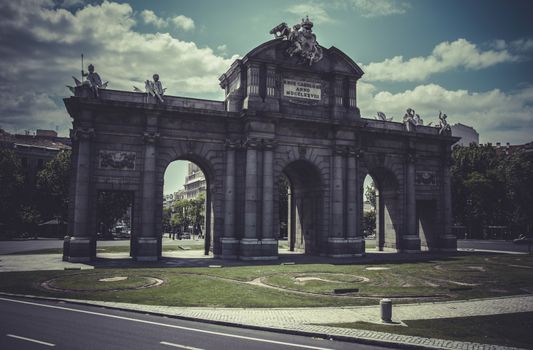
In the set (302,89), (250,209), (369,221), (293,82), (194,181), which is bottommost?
(369,221)

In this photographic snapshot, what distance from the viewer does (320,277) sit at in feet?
87.2

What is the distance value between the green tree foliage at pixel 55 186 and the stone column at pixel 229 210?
154ft

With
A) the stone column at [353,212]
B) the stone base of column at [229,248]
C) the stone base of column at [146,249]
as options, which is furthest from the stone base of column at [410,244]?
the stone base of column at [146,249]

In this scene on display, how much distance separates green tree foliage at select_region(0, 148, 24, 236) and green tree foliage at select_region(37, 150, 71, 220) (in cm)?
392

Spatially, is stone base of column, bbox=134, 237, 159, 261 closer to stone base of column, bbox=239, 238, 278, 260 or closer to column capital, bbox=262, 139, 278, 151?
stone base of column, bbox=239, 238, 278, 260

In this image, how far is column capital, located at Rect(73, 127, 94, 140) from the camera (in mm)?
34812

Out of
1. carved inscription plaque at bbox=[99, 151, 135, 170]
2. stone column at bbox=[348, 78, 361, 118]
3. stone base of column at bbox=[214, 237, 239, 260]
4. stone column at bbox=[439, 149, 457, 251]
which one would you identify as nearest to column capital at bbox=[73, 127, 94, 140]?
carved inscription plaque at bbox=[99, 151, 135, 170]

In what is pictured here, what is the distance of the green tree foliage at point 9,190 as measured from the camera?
70125 millimetres

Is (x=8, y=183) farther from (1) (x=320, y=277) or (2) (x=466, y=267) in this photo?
→ (2) (x=466, y=267)

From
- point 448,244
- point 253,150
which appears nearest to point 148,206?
point 253,150

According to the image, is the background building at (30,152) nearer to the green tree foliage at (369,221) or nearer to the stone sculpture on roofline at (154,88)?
the stone sculpture on roofline at (154,88)

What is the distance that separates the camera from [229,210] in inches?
1508

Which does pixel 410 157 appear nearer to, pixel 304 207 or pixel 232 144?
pixel 304 207

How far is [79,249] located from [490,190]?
70.7 m
